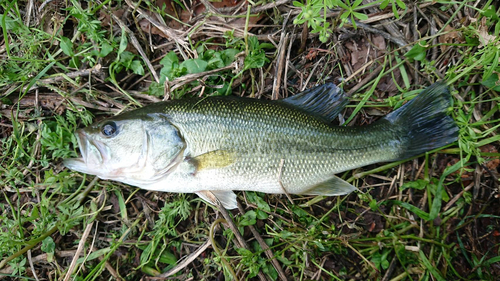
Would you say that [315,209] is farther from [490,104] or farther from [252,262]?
[490,104]

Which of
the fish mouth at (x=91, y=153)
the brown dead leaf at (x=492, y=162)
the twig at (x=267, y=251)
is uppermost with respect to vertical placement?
the brown dead leaf at (x=492, y=162)

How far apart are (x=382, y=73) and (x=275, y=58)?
99 centimetres

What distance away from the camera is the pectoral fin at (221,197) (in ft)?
9.40

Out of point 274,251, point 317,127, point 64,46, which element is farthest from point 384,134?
point 64,46

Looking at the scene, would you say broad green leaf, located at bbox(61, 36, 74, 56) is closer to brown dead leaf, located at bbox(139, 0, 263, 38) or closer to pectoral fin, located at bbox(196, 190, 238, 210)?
brown dead leaf, located at bbox(139, 0, 263, 38)

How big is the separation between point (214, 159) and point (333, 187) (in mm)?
1038

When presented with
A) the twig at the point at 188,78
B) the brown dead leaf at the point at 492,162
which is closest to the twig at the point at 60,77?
the twig at the point at 188,78

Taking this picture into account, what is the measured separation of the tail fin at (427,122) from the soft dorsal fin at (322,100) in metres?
0.50

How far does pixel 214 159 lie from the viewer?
260 centimetres

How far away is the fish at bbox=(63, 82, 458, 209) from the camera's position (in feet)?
8.56

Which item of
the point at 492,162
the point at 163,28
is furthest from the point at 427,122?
the point at 163,28

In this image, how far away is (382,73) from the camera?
2955 millimetres

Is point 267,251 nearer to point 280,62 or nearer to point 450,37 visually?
point 280,62

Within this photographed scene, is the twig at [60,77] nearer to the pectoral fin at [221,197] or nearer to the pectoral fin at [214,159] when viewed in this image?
the pectoral fin at [214,159]
